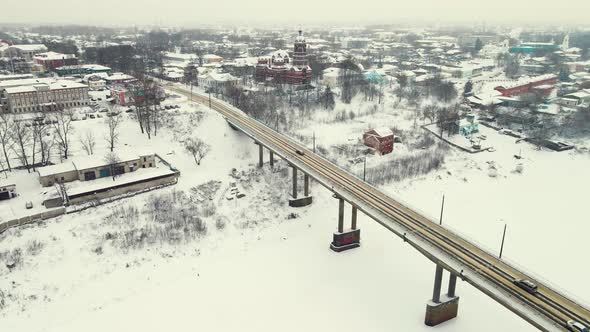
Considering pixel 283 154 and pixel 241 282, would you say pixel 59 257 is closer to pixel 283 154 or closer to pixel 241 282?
pixel 241 282

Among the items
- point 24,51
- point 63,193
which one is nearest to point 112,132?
point 63,193

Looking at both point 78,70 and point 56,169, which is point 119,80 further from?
point 56,169

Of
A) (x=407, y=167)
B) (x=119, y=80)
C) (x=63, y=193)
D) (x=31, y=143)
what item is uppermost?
(x=119, y=80)

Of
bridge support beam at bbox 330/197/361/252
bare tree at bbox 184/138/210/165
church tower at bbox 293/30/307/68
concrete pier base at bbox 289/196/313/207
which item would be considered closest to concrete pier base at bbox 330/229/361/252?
bridge support beam at bbox 330/197/361/252

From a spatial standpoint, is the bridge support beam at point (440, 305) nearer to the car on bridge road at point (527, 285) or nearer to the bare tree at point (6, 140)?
the car on bridge road at point (527, 285)

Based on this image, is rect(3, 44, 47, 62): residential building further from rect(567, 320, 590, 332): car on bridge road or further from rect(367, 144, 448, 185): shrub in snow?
rect(567, 320, 590, 332): car on bridge road
